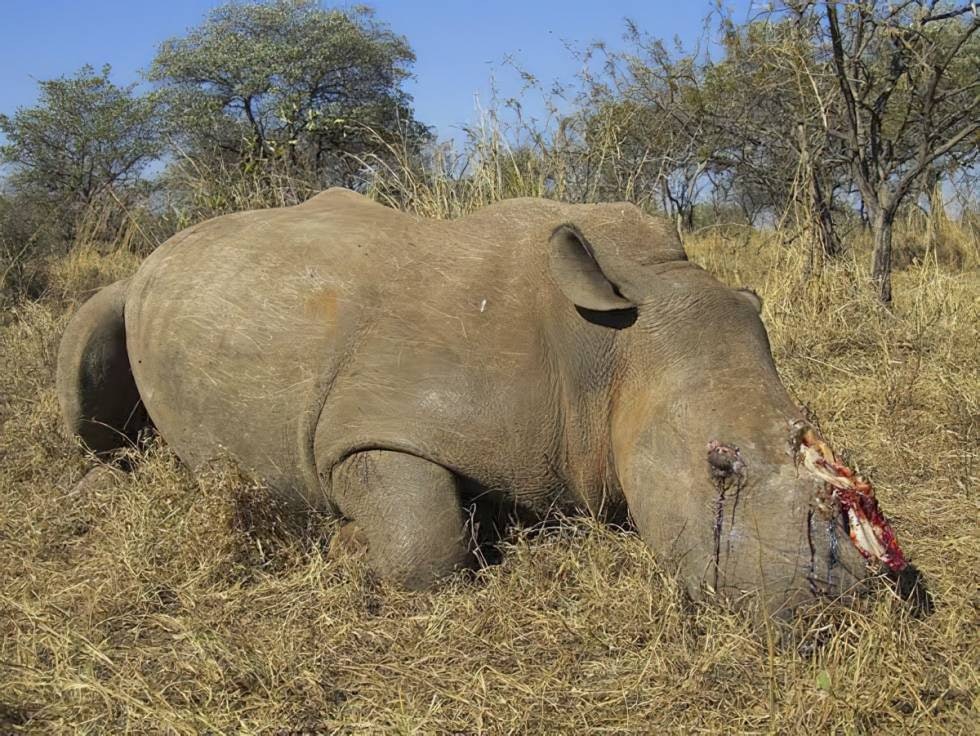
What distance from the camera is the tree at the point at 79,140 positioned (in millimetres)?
19703

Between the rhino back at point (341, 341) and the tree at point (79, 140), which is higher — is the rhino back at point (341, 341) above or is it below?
below

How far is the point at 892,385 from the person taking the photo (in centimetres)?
477

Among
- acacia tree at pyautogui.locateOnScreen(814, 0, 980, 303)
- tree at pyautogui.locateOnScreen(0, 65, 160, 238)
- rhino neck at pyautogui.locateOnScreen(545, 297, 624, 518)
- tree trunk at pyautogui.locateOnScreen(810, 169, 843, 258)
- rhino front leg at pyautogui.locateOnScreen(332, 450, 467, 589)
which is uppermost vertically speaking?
tree at pyautogui.locateOnScreen(0, 65, 160, 238)

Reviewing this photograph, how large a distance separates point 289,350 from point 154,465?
1001 millimetres

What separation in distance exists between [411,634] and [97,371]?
202cm

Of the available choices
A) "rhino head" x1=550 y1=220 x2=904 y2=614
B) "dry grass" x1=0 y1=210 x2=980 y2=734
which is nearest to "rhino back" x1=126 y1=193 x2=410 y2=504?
"dry grass" x1=0 y1=210 x2=980 y2=734

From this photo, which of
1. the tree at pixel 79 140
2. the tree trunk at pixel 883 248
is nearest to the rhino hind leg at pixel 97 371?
the tree trunk at pixel 883 248

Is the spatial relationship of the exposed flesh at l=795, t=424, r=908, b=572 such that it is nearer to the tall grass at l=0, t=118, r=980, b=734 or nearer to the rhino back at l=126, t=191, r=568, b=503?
the tall grass at l=0, t=118, r=980, b=734

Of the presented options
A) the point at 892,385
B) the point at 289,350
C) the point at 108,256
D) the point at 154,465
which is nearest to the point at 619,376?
the point at 289,350

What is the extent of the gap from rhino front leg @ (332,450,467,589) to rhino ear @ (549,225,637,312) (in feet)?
2.10

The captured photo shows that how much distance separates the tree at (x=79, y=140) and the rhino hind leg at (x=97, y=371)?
52.5 feet

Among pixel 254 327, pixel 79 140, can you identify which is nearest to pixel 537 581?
pixel 254 327

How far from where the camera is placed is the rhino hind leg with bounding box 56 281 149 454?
3967 millimetres

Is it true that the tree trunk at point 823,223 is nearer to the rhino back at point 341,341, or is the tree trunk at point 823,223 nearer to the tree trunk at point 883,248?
the tree trunk at point 883,248
